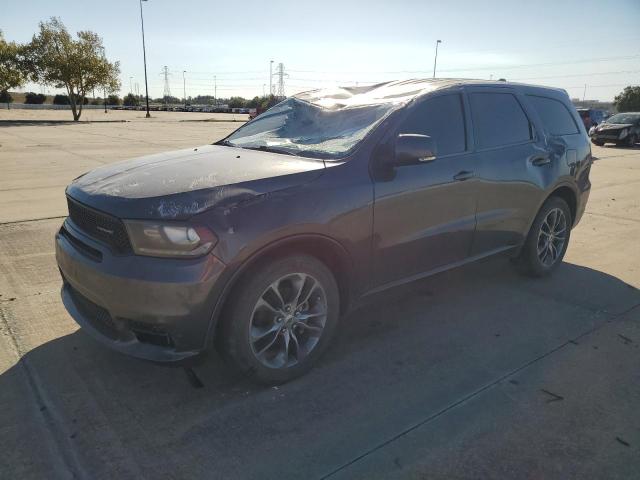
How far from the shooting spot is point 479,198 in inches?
155

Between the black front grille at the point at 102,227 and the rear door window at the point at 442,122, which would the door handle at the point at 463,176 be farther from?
the black front grille at the point at 102,227

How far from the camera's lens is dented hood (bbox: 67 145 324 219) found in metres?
2.61

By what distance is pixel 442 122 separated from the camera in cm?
378

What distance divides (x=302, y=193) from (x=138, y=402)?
152cm

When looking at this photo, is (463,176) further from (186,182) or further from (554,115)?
(186,182)

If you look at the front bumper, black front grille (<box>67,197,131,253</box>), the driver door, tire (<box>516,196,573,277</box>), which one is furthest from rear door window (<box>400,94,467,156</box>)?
black front grille (<box>67,197,131,253</box>)

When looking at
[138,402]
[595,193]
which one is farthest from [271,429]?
[595,193]

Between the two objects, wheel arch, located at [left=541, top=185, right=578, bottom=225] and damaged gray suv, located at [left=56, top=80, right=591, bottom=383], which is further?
wheel arch, located at [left=541, top=185, right=578, bottom=225]

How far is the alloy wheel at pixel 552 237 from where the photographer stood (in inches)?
191

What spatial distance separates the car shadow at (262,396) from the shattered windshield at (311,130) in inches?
43.6

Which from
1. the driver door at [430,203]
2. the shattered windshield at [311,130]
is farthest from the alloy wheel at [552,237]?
the shattered windshield at [311,130]

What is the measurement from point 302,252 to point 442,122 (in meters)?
1.64

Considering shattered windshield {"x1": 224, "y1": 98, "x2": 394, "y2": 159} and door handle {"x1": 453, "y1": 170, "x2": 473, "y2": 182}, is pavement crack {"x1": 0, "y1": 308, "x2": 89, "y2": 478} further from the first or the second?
→ door handle {"x1": 453, "y1": 170, "x2": 473, "y2": 182}

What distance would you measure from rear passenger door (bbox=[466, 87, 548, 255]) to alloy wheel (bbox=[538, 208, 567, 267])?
1.34ft
